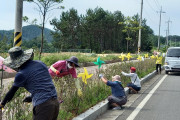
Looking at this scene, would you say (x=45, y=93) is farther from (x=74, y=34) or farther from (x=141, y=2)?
(x=74, y=34)

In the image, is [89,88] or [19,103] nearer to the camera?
[19,103]

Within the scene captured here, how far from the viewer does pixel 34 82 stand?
327 centimetres

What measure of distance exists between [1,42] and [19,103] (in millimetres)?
5640

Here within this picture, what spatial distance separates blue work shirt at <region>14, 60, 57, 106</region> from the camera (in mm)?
3202

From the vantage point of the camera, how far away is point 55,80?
5.84 meters

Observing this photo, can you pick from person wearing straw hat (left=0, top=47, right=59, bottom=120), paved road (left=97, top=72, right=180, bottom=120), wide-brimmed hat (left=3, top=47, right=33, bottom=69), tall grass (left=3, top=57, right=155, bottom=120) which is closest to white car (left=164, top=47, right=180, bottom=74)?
paved road (left=97, top=72, right=180, bottom=120)

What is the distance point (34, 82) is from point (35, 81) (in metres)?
0.02

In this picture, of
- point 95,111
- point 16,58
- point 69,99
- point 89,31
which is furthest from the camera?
point 89,31

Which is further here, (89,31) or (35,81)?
(89,31)

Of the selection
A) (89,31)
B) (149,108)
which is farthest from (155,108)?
(89,31)

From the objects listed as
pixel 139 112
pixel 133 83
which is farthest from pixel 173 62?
pixel 139 112

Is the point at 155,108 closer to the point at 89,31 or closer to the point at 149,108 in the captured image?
the point at 149,108

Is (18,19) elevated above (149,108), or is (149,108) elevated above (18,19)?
(18,19)

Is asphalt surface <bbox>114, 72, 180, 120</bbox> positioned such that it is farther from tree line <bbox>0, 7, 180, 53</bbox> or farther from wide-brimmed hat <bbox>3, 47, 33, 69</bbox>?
tree line <bbox>0, 7, 180, 53</bbox>
